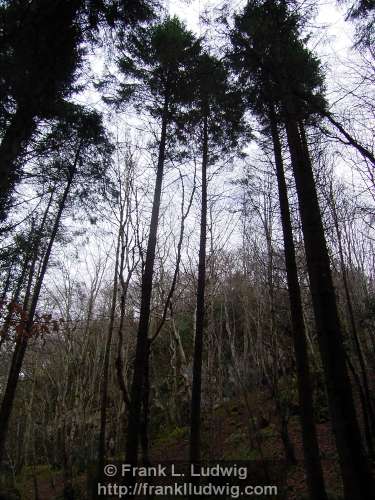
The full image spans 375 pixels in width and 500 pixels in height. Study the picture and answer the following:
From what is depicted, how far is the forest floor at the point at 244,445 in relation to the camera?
8180mm

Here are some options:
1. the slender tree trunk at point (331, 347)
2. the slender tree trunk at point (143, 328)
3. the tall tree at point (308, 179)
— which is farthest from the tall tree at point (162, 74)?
the slender tree trunk at point (331, 347)

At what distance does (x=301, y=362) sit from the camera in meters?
5.61

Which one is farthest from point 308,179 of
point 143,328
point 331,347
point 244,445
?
point 244,445

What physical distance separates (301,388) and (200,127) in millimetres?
6917

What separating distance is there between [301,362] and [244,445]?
22.9 ft

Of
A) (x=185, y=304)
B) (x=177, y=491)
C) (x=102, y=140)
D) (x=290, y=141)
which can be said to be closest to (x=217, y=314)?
(x=185, y=304)

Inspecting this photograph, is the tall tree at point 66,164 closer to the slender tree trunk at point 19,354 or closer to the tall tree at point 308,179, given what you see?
the slender tree trunk at point 19,354

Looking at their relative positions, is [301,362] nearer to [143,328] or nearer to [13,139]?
[143,328]

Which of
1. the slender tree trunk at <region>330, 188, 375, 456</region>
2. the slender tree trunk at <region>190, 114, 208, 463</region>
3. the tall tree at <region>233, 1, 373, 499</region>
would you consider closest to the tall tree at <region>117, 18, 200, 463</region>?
the slender tree trunk at <region>190, 114, 208, 463</region>

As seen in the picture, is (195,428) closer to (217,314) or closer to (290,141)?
(290,141)

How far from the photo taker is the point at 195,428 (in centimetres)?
705

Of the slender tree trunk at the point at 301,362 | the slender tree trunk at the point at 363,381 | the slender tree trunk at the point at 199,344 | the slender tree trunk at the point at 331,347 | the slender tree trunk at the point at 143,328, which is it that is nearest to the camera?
the slender tree trunk at the point at 331,347

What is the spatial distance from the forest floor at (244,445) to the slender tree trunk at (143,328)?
390cm

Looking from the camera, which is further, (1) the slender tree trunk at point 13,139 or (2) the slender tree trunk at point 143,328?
(2) the slender tree trunk at point 143,328
